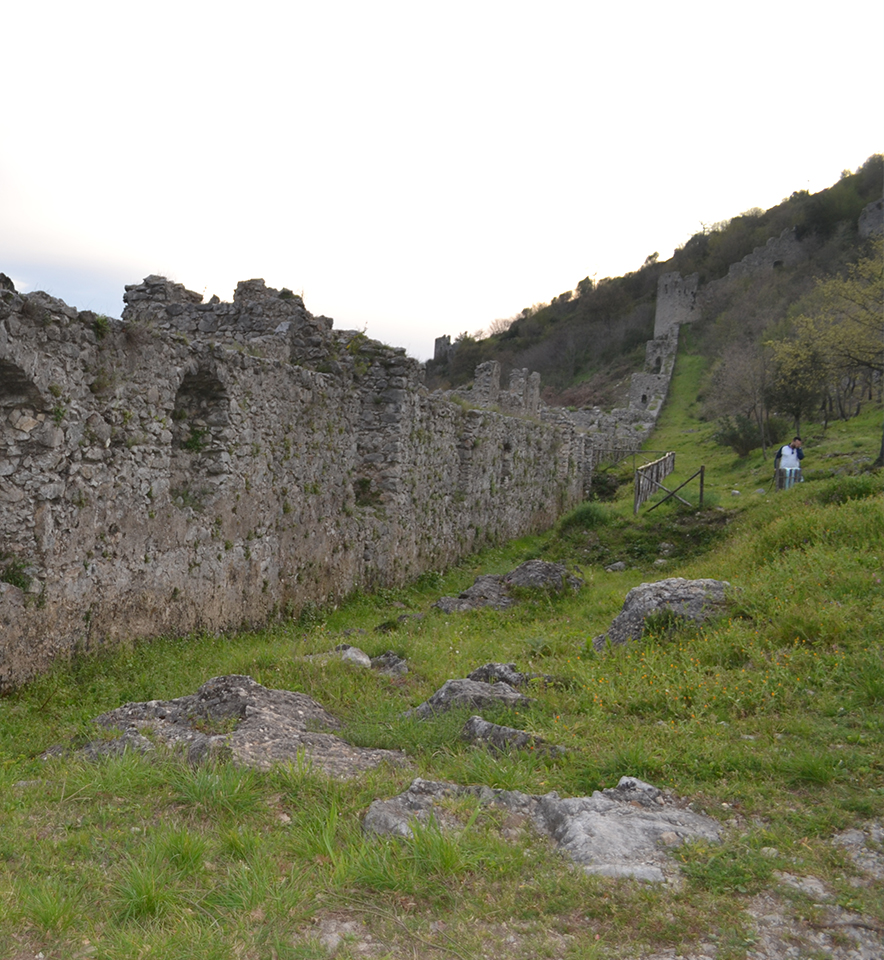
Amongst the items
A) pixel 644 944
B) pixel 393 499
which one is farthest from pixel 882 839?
pixel 393 499

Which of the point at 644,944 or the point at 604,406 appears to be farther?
the point at 604,406

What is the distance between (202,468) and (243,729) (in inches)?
175

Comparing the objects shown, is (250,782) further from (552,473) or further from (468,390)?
(468,390)

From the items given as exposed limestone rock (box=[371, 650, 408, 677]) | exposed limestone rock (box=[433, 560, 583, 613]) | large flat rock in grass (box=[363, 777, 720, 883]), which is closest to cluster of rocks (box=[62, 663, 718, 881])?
large flat rock in grass (box=[363, 777, 720, 883])

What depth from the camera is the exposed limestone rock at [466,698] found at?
558 cm

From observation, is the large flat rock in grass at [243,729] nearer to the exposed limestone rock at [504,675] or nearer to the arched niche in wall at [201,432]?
the exposed limestone rock at [504,675]

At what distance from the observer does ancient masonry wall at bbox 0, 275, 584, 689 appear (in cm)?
624

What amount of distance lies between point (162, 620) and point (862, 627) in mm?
6924

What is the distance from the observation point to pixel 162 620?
25.6 feet

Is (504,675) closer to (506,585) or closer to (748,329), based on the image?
(506,585)

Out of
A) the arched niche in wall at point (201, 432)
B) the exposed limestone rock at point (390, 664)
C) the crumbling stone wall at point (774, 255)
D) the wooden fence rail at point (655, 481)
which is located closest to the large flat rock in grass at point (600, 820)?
the exposed limestone rock at point (390, 664)

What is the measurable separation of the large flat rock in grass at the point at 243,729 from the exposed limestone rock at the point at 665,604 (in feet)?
10.9

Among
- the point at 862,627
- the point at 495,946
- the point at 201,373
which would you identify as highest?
the point at 201,373

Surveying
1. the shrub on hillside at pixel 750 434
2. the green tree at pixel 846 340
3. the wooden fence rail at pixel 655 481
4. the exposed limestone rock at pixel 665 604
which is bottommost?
the exposed limestone rock at pixel 665 604
